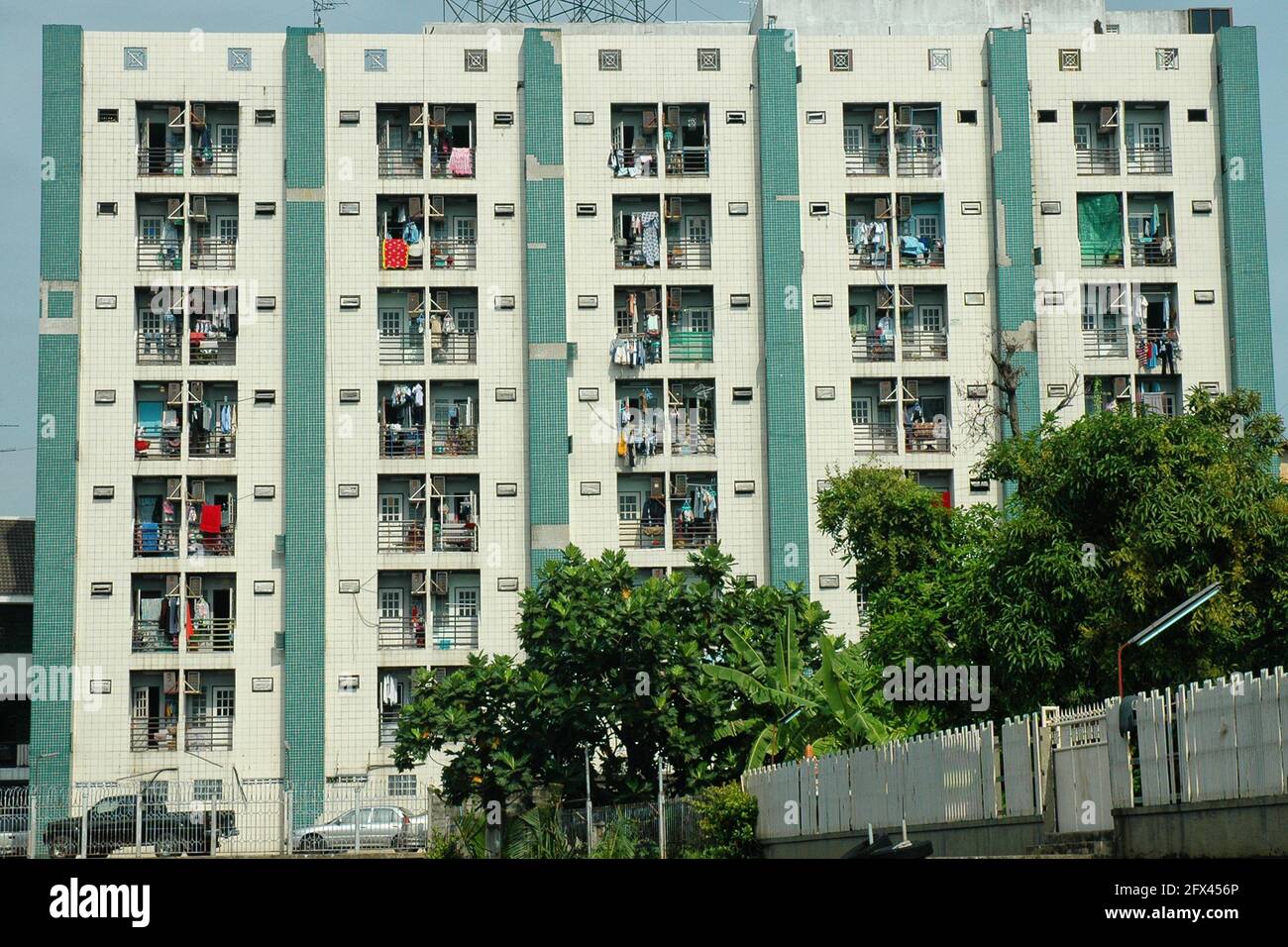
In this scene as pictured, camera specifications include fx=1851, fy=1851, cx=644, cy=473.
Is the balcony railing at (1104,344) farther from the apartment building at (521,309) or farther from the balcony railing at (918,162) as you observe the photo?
the balcony railing at (918,162)

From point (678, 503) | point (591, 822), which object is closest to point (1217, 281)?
point (678, 503)

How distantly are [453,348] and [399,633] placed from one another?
909cm

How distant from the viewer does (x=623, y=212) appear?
194ft

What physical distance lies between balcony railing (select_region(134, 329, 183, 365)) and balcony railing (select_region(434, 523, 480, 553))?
980 cm

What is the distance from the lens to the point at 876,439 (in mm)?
58469

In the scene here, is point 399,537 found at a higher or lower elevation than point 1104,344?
lower

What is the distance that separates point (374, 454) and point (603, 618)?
50.6 ft

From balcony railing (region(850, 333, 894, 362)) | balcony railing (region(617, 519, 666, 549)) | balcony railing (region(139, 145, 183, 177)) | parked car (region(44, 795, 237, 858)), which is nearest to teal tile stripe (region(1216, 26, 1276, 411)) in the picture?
balcony railing (region(850, 333, 894, 362))

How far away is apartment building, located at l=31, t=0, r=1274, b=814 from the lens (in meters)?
56.7

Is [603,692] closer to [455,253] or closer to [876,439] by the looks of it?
[876,439]

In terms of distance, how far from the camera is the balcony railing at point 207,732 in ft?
184

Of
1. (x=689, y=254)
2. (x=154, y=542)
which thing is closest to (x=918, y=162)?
(x=689, y=254)

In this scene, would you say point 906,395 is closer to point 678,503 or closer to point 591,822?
point 678,503

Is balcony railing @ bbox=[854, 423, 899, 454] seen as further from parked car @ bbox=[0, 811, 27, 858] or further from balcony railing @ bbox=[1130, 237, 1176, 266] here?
parked car @ bbox=[0, 811, 27, 858]
